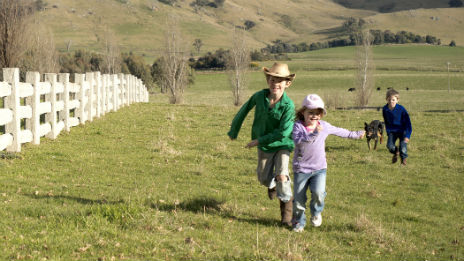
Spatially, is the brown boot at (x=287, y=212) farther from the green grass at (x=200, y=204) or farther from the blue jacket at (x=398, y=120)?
the blue jacket at (x=398, y=120)

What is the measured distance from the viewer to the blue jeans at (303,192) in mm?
6430

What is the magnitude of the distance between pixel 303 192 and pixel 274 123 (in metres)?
0.95

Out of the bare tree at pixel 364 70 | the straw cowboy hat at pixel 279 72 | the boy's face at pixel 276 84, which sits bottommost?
the boy's face at pixel 276 84

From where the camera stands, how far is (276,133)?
6449 mm

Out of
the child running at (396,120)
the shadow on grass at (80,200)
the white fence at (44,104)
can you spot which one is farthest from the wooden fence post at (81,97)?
the child running at (396,120)

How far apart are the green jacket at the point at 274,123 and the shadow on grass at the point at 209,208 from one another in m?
0.96

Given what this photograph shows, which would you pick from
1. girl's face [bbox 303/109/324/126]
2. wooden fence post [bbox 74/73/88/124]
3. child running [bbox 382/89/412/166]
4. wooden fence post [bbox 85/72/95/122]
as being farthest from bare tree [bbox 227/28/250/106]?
girl's face [bbox 303/109/324/126]

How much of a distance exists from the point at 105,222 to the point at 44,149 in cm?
647

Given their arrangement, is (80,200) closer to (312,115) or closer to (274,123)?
(274,123)

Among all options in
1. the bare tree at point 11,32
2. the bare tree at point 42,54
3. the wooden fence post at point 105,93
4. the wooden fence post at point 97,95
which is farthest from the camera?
the bare tree at point 42,54

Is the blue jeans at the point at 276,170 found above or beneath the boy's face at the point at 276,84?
beneath

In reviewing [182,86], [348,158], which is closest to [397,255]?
[348,158]

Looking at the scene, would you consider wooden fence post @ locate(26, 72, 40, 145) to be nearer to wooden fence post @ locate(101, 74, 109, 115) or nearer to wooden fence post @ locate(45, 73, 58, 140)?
wooden fence post @ locate(45, 73, 58, 140)

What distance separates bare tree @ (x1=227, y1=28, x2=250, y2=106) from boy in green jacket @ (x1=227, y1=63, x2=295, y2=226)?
37.3 meters
